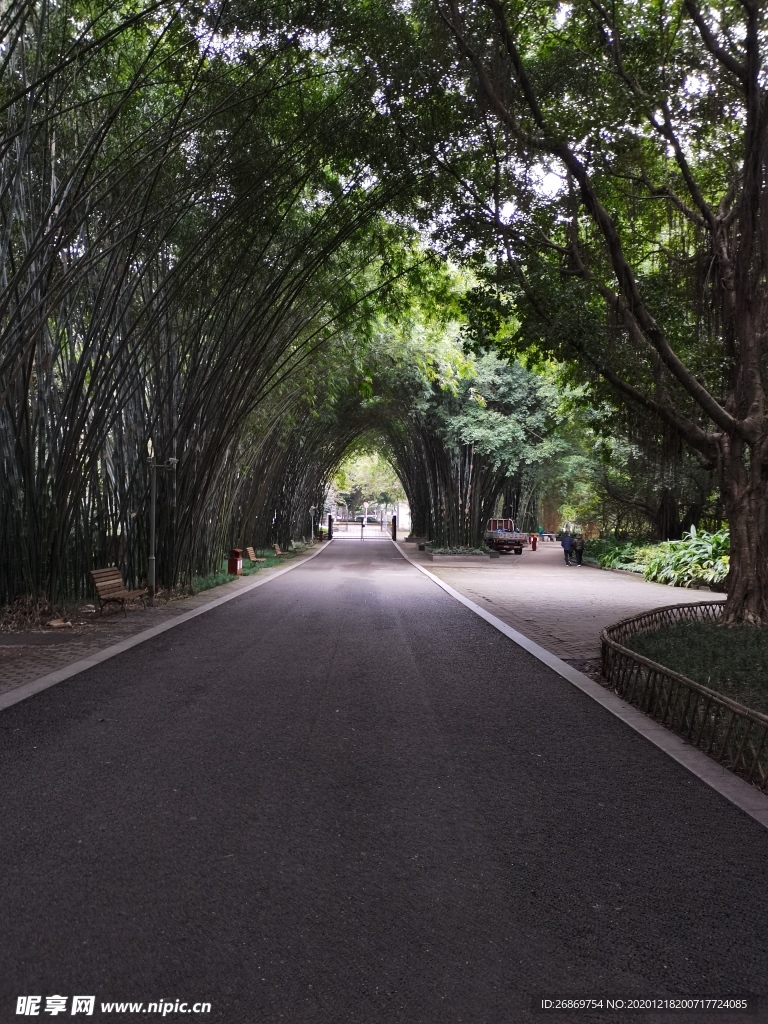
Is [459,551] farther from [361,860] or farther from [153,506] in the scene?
[361,860]

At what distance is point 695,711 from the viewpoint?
5.16 m

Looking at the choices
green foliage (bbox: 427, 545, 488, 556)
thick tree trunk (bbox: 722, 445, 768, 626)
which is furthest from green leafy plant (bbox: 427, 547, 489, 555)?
thick tree trunk (bbox: 722, 445, 768, 626)

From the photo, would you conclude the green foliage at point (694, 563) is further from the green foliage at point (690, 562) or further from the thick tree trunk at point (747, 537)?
the thick tree trunk at point (747, 537)

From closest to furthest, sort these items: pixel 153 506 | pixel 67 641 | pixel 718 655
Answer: pixel 718 655
pixel 67 641
pixel 153 506

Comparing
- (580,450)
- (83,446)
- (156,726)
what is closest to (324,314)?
(83,446)

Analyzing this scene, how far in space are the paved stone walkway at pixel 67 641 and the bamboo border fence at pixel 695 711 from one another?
4.94 m

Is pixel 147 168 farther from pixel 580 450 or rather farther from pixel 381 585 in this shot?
pixel 580 450

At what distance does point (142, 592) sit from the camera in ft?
38.4

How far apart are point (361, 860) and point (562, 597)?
12.1 metres

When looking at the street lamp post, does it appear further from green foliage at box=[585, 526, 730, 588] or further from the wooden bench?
green foliage at box=[585, 526, 730, 588]

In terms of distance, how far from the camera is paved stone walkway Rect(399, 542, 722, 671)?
9.66m

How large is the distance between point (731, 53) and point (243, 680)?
824cm

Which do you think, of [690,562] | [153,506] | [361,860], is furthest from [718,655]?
[690,562]

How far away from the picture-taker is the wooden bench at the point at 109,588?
1042 centimetres
